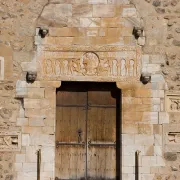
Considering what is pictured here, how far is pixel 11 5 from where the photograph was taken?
25.2 ft

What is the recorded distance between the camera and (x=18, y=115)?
7.56m

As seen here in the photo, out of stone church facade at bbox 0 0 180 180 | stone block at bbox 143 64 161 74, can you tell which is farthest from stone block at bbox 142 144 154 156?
stone block at bbox 143 64 161 74

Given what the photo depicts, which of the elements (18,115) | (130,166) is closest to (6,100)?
(18,115)

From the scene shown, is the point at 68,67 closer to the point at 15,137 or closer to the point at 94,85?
the point at 94,85

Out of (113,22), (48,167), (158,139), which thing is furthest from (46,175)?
(113,22)

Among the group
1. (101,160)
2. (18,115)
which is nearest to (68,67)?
(18,115)

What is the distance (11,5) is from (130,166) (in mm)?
3314

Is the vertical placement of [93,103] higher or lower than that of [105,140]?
higher

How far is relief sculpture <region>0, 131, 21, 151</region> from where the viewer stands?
7.53m

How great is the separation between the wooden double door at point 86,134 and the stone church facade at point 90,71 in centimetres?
30

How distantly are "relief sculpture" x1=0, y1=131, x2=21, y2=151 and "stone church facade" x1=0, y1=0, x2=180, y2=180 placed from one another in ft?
0.05

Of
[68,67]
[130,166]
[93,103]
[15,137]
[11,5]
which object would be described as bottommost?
[130,166]

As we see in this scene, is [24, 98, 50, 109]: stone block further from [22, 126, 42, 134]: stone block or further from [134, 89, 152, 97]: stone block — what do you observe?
[134, 89, 152, 97]: stone block

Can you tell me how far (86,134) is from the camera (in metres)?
7.84
